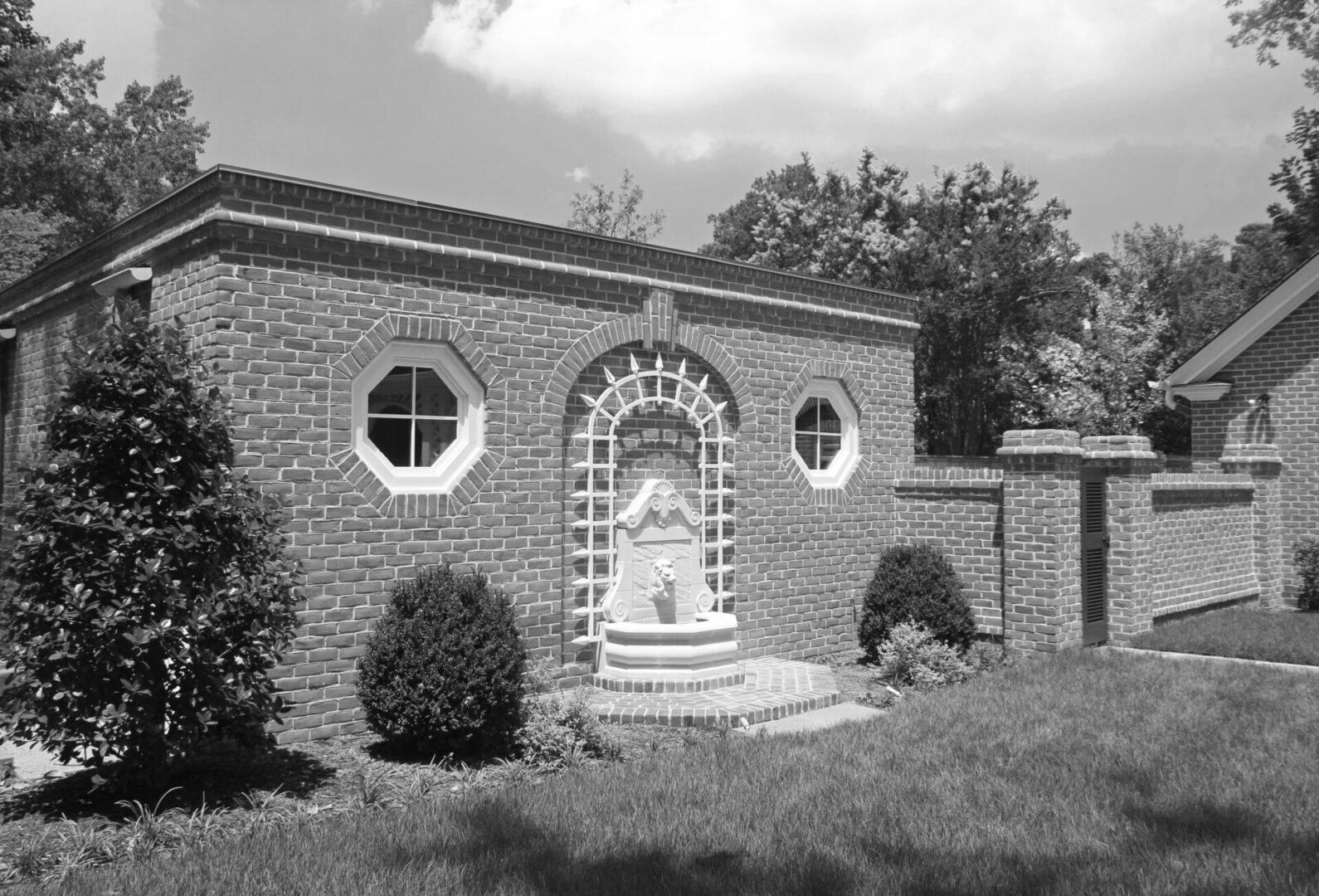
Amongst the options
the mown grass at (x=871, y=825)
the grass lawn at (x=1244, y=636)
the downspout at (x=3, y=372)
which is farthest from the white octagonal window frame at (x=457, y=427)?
the grass lawn at (x=1244, y=636)

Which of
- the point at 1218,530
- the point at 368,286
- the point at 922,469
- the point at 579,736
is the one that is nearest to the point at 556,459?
the point at 368,286

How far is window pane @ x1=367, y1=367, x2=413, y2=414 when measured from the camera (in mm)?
8258

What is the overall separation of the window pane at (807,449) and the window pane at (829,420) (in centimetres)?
24

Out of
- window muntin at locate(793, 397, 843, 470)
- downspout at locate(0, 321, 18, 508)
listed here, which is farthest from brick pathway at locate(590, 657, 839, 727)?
downspout at locate(0, 321, 18, 508)

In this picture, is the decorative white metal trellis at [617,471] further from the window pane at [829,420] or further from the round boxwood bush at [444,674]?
the round boxwood bush at [444,674]

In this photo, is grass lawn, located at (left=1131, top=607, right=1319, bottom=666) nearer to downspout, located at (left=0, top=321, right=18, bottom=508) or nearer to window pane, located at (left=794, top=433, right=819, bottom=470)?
window pane, located at (left=794, top=433, right=819, bottom=470)

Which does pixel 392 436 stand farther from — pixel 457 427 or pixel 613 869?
pixel 613 869

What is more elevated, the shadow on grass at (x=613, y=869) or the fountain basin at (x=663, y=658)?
the fountain basin at (x=663, y=658)

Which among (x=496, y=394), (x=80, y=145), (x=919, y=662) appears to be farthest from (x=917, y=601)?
(x=80, y=145)

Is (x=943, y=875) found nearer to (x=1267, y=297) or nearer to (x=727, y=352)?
(x=727, y=352)

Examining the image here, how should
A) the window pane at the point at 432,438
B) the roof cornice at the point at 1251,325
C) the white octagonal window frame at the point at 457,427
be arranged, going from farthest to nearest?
the roof cornice at the point at 1251,325, the window pane at the point at 432,438, the white octagonal window frame at the point at 457,427

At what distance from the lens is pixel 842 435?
12445 millimetres

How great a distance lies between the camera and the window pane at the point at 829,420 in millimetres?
12211

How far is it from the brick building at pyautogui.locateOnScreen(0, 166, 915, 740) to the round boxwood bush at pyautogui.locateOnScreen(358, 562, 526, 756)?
795 mm
